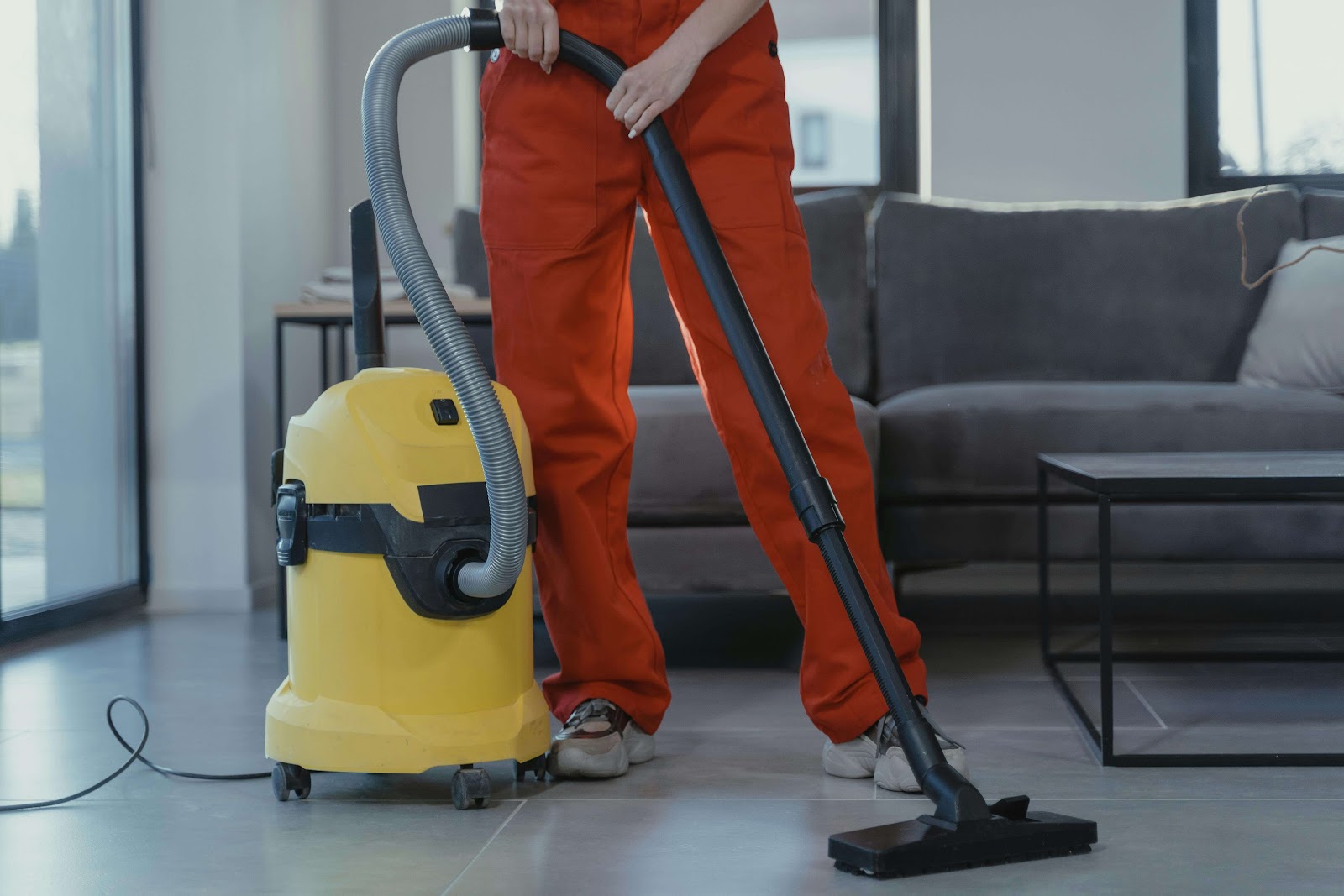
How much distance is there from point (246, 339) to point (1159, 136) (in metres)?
2.25

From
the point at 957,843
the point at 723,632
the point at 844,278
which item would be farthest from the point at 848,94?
the point at 957,843

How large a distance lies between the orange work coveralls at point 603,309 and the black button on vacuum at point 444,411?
16 cm

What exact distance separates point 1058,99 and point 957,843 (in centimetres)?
261

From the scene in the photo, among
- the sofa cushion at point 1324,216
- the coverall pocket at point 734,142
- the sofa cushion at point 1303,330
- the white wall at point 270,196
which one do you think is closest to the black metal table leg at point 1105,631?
the coverall pocket at point 734,142

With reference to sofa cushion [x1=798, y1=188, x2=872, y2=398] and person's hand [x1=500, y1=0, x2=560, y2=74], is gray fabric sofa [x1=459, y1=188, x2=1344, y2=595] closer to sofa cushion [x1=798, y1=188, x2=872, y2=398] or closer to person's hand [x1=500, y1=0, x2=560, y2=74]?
sofa cushion [x1=798, y1=188, x2=872, y2=398]

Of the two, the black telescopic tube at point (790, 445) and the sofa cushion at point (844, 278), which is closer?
the black telescopic tube at point (790, 445)

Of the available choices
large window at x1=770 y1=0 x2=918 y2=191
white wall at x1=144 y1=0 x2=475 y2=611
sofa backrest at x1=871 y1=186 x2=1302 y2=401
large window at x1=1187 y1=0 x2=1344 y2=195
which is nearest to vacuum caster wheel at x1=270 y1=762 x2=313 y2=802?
white wall at x1=144 y1=0 x2=475 y2=611

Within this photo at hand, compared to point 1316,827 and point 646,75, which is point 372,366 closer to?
point 646,75

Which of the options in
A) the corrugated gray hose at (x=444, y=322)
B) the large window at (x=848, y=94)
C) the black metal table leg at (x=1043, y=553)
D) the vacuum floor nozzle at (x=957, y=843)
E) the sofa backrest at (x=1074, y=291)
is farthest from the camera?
the large window at (x=848, y=94)

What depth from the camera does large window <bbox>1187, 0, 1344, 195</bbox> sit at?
3.25 m

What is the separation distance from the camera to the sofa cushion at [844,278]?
272cm

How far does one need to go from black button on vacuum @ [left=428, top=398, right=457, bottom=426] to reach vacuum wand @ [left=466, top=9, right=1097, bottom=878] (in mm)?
276

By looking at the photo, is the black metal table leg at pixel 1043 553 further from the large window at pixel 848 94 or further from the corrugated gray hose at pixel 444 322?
the large window at pixel 848 94

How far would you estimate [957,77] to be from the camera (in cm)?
325
